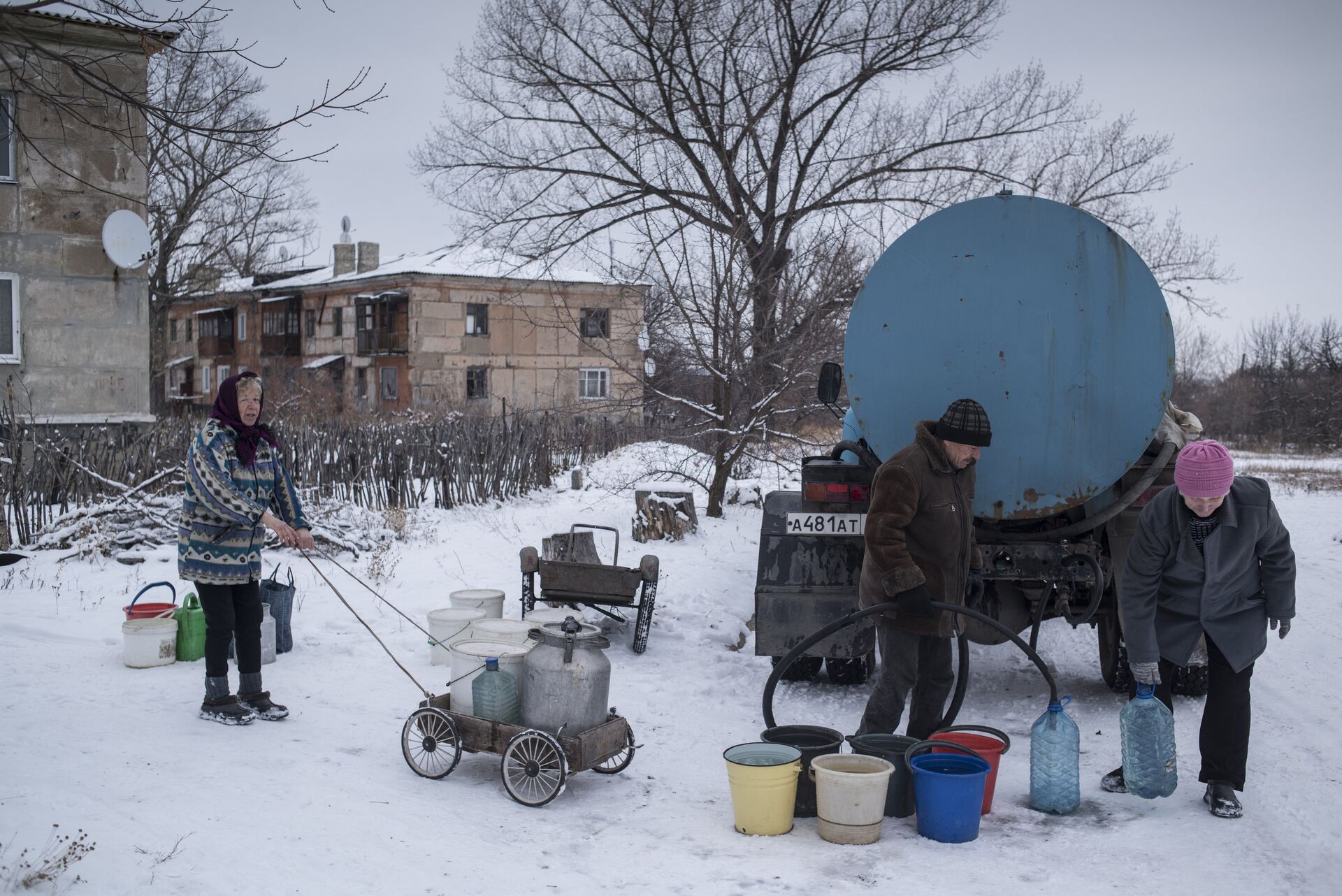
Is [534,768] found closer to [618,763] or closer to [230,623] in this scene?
Answer: [618,763]

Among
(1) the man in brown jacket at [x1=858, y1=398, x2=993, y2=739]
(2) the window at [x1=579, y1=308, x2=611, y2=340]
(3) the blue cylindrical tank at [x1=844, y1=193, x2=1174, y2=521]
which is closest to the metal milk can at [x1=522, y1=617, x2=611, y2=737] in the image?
(1) the man in brown jacket at [x1=858, y1=398, x2=993, y2=739]

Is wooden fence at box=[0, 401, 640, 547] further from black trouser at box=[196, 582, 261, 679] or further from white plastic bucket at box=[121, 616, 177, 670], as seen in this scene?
black trouser at box=[196, 582, 261, 679]

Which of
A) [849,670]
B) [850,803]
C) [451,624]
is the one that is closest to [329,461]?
[451,624]

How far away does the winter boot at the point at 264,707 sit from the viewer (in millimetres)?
5891

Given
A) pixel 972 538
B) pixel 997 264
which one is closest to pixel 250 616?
pixel 972 538

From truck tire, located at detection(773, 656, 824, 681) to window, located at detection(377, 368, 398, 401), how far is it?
3984 cm

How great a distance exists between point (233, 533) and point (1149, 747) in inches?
181

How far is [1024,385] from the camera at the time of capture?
20.3 feet

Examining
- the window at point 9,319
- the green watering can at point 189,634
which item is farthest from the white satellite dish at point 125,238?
the green watering can at point 189,634

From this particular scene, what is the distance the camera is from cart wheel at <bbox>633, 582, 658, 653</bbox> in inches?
315

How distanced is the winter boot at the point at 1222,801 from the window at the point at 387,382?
42.6m

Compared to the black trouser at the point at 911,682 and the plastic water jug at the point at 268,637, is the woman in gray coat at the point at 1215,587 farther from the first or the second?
the plastic water jug at the point at 268,637

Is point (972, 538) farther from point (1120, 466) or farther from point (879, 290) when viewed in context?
point (879, 290)

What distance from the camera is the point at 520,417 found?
16531 millimetres
